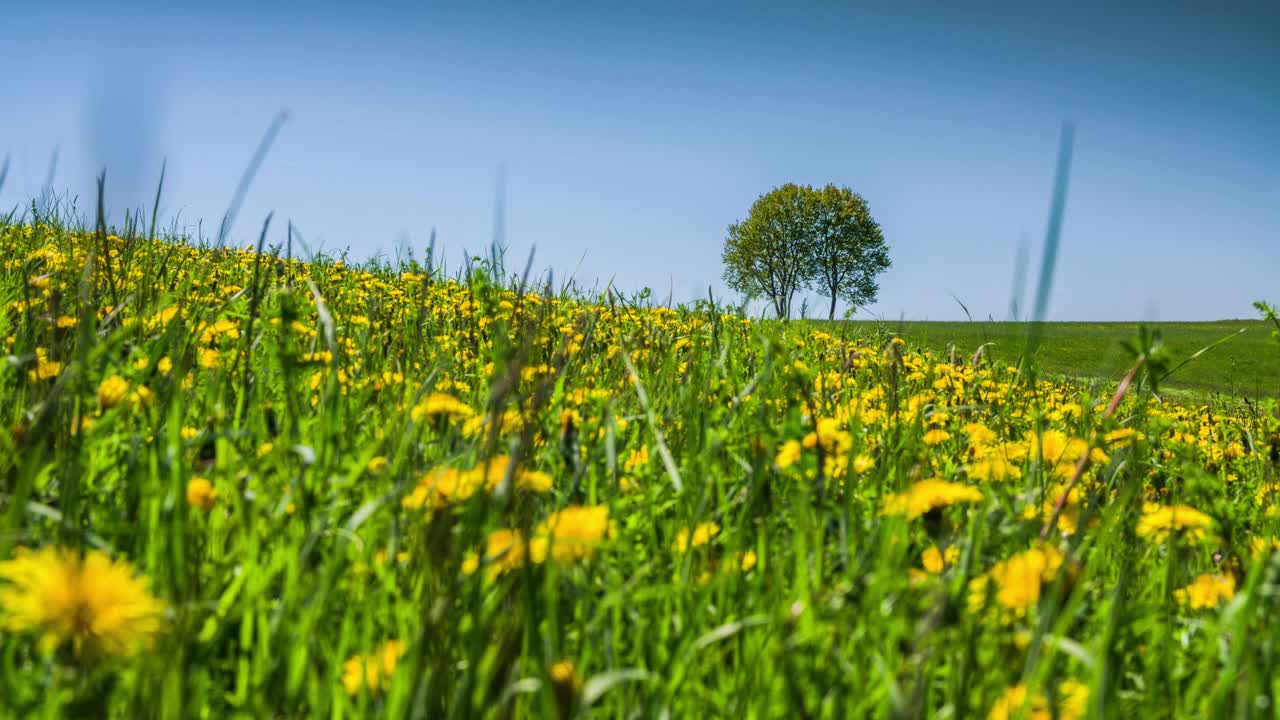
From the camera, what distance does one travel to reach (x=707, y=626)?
1256 mm

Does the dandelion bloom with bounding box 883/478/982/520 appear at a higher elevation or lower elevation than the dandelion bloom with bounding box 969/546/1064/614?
higher

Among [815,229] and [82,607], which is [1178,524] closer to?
[82,607]

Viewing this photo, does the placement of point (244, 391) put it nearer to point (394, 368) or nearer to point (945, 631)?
point (394, 368)

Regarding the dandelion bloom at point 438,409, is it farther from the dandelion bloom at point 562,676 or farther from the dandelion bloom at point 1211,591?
the dandelion bloom at point 1211,591

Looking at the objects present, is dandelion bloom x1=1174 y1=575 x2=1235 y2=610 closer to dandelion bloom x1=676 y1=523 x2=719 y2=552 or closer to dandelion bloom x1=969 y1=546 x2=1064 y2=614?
dandelion bloom x1=969 y1=546 x2=1064 y2=614

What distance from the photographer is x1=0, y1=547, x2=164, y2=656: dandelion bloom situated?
0.76 meters

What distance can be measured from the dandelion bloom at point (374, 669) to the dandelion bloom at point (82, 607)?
0.88 feet

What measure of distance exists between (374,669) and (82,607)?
1.19ft

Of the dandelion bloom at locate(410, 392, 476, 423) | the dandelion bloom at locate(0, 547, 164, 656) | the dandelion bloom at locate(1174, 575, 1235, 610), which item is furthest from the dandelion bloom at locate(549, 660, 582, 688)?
the dandelion bloom at locate(1174, 575, 1235, 610)

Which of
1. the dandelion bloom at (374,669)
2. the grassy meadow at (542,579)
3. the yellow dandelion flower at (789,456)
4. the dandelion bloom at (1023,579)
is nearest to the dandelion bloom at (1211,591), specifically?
the grassy meadow at (542,579)

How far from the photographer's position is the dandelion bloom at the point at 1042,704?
3.24 feet

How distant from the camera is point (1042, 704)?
1039mm

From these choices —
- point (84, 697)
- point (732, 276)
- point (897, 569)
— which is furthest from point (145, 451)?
point (732, 276)

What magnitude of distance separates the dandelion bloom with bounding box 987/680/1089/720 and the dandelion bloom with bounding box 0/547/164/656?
1044mm
